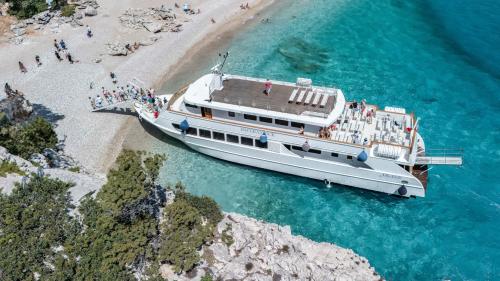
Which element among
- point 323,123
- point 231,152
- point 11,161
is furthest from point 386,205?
point 11,161

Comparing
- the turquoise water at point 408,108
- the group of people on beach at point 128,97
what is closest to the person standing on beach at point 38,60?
the group of people on beach at point 128,97

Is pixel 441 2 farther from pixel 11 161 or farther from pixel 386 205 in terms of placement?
pixel 11 161

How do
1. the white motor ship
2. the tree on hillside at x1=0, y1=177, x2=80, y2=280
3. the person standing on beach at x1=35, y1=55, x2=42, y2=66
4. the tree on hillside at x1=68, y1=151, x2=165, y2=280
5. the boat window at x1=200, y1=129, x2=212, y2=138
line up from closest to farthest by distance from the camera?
1. the tree on hillside at x1=0, y1=177, x2=80, y2=280
2. the tree on hillside at x1=68, y1=151, x2=165, y2=280
3. the white motor ship
4. the boat window at x1=200, y1=129, x2=212, y2=138
5. the person standing on beach at x1=35, y1=55, x2=42, y2=66

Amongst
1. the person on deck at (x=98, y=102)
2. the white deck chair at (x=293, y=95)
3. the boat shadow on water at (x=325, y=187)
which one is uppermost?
the white deck chair at (x=293, y=95)

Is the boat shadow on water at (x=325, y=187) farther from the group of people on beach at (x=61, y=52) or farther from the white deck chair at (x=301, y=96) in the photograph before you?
the group of people on beach at (x=61, y=52)

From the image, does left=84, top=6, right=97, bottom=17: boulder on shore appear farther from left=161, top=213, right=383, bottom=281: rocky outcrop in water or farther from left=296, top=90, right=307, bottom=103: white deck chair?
left=161, top=213, right=383, bottom=281: rocky outcrop in water

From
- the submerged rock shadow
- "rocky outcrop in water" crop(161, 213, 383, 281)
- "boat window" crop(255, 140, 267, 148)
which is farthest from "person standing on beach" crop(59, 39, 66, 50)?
"rocky outcrop in water" crop(161, 213, 383, 281)
